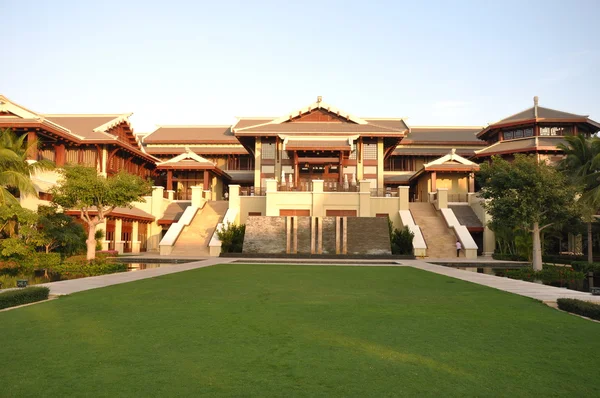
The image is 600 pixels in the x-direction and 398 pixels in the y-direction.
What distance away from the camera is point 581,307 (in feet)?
34.5

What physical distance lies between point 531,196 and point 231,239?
20002mm

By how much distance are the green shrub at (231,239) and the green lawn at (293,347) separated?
842 inches

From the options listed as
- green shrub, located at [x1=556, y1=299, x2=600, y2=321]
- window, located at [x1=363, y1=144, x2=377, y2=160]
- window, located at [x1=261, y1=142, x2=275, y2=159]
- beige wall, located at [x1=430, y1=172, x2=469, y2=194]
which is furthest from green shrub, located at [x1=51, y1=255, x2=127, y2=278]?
beige wall, located at [x1=430, y1=172, x2=469, y2=194]

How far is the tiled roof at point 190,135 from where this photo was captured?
5675cm

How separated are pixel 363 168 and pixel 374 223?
1346 cm

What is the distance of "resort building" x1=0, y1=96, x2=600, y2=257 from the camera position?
3628cm

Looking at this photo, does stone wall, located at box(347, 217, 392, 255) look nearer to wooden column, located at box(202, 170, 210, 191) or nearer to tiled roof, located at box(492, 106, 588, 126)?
wooden column, located at box(202, 170, 210, 191)

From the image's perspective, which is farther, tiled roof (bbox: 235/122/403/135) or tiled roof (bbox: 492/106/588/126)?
tiled roof (bbox: 492/106/588/126)

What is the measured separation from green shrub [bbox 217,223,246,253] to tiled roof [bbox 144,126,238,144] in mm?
23640

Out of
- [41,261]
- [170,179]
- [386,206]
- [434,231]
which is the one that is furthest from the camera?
[170,179]

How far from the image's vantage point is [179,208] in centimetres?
4450

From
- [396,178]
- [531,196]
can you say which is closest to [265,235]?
[531,196]

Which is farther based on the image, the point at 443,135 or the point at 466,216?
the point at 443,135

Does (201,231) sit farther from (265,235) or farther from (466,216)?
(466,216)
